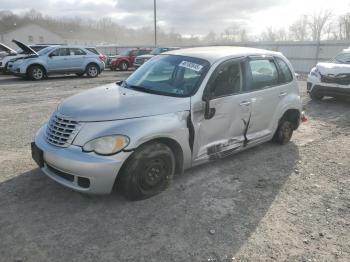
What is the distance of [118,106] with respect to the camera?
385cm

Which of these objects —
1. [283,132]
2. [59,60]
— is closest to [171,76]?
[283,132]

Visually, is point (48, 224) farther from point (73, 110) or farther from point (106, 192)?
point (73, 110)

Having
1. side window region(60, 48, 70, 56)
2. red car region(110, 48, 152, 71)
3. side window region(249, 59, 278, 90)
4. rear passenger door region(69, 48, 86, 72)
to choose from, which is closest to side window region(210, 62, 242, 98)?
side window region(249, 59, 278, 90)

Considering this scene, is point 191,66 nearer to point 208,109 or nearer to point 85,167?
point 208,109

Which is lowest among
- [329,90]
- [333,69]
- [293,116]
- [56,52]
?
[293,116]

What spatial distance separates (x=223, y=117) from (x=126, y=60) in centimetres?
2019

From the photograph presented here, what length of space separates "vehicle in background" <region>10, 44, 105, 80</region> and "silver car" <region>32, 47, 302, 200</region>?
12286 mm

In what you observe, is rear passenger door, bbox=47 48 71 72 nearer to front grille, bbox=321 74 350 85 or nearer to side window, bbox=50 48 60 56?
side window, bbox=50 48 60 56

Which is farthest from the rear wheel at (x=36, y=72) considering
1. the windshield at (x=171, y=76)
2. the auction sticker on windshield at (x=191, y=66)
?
the auction sticker on windshield at (x=191, y=66)

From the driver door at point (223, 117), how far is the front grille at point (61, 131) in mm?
1424

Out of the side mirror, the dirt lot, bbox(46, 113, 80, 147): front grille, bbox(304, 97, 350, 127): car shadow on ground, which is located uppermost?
the side mirror

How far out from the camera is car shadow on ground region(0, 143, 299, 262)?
3.06 metres

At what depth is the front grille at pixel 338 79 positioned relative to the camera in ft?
30.6

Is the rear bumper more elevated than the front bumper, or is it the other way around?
the rear bumper
